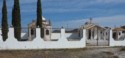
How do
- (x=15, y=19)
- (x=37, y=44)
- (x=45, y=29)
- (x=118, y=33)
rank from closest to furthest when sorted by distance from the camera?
(x=37, y=44), (x=15, y=19), (x=45, y=29), (x=118, y=33)

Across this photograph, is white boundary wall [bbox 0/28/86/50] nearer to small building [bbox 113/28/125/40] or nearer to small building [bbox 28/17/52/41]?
small building [bbox 28/17/52/41]

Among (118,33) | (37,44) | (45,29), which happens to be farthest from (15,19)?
(118,33)

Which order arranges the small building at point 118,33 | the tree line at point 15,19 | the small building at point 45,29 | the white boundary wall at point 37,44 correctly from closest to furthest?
the white boundary wall at point 37,44
the tree line at point 15,19
the small building at point 45,29
the small building at point 118,33

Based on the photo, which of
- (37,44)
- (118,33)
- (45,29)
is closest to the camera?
(37,44)

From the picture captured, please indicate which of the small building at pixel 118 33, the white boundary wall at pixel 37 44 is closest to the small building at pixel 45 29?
the white boundary wall at pixel 37 44

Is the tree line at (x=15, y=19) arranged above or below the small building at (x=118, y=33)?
above

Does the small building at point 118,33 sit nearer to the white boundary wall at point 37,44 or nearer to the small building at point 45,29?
the small building at point 45,29

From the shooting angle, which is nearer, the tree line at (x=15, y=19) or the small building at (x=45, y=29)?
the tree line at (x=15, y=19)

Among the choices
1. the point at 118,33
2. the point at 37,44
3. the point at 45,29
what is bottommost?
the point at 118,33

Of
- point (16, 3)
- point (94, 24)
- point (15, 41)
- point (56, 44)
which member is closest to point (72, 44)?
point (56, 44)

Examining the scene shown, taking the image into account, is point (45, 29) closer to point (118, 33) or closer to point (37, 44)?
point (118, 33)

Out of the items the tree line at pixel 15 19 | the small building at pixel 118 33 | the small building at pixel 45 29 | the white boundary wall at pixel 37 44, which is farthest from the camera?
the small building at pixel 118 33

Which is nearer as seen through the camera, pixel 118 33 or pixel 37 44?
pixel 37 44

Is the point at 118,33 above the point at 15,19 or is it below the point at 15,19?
below
